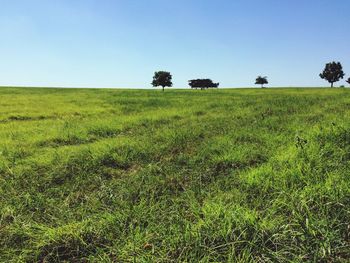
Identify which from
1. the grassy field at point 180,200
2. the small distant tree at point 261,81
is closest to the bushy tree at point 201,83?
the small distant tree at point 261,81

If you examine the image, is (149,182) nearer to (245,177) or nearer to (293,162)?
→ (245,177)

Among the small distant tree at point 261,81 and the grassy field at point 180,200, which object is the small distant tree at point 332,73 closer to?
the small distant tree at point 261,81

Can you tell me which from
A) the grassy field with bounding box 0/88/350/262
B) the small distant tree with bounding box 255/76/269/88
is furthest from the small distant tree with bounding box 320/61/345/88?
the grassy field with bounding box 0/88/350/262

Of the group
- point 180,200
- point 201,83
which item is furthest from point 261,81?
point 180,200

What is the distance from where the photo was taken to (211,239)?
3357mm

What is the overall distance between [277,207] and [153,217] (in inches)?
60.7

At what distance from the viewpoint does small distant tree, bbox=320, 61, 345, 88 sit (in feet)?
289

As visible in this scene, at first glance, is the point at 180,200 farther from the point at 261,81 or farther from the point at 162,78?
the point at 261,81

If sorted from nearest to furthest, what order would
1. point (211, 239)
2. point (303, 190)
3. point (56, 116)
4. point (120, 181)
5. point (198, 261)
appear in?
point (198, 261) → point (211, 239) → point (303, 190) → point (120, 181) → point (56, 116)

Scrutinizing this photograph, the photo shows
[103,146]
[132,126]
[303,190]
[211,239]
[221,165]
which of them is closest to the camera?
[211,239]

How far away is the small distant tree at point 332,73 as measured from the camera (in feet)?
289

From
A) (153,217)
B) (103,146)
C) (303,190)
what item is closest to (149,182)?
(153,217)

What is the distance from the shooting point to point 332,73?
8881 centimetres

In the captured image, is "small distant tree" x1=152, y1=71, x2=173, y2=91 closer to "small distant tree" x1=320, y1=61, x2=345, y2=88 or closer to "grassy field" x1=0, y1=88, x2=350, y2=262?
"small distant tree" x1=320, y1=61, x2=345, y2=88
